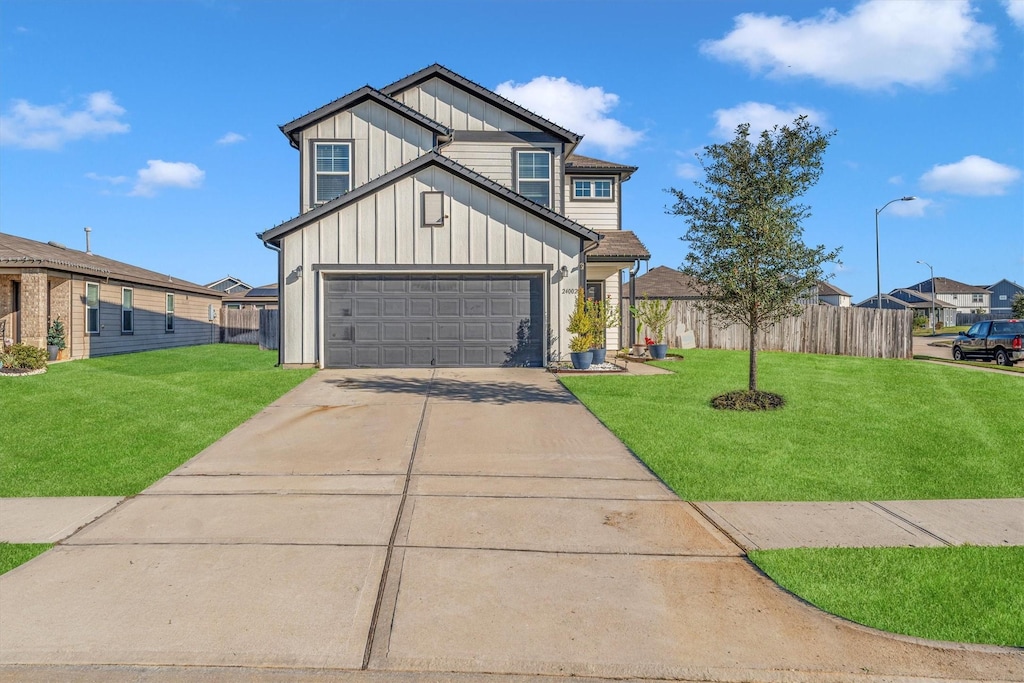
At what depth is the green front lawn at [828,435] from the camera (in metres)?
6.98

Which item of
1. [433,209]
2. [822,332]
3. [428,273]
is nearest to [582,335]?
[428,273]

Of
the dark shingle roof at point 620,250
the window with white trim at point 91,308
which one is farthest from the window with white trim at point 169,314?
the dark shingle roof at point 620,250

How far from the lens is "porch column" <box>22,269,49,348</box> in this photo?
710 inches

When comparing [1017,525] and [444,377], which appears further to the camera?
[444,377]

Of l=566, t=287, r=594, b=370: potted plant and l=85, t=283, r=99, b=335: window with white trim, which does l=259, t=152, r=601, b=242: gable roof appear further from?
l=85, t=283, r=99, b=335: window with white trim

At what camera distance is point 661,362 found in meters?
19.1

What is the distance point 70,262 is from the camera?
1916cm

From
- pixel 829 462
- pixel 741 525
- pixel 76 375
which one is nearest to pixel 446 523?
pixel 741 525

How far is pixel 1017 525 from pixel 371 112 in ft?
59.4

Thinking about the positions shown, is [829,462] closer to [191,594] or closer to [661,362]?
[191,594]

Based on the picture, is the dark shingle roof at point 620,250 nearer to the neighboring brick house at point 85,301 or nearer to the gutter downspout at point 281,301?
the gutter downspout at point 281,301

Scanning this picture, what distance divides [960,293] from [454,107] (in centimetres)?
10951

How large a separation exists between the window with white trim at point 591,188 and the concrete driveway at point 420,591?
1649cm

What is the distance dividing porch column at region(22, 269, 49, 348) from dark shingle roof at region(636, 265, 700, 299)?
31435 millimetres
